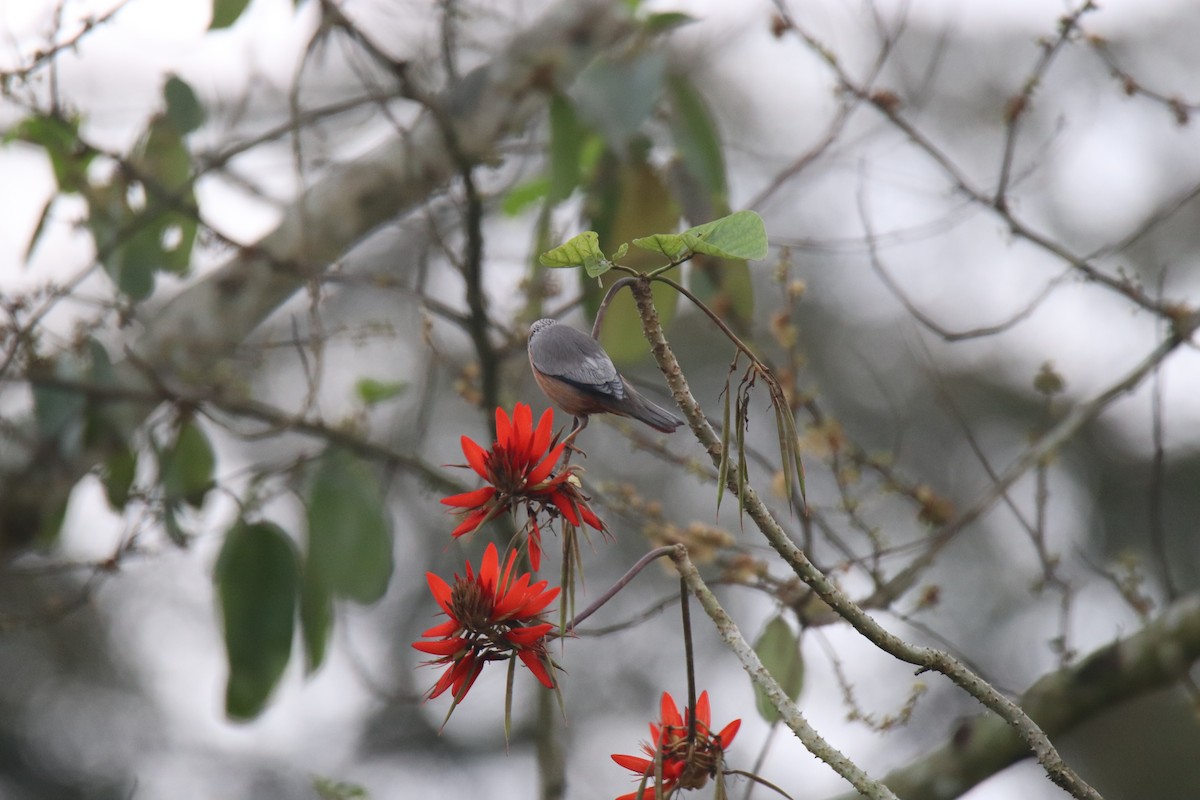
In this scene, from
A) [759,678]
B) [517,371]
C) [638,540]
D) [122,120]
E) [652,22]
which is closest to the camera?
[759,678]

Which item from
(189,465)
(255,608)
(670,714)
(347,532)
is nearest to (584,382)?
(670,714)

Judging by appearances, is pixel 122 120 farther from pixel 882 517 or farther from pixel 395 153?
pixel 882 517

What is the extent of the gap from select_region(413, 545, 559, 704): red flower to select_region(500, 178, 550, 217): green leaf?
188 centimetres

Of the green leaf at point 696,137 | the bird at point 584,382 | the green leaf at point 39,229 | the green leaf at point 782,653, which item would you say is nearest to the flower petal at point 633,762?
the bird at point 584,382

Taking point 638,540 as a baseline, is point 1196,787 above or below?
below

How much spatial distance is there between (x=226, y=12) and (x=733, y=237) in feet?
4.72

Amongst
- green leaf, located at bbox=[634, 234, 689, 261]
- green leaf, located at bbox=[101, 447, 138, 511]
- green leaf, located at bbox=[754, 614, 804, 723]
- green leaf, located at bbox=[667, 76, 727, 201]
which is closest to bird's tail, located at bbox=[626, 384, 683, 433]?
green leaf, located at bbox=[634, 234, 689, 261]

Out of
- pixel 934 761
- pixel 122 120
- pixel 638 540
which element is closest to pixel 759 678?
pixel 934 761

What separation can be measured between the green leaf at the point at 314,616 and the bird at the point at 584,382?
53.0 inches

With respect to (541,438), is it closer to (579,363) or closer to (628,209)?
(579,363)

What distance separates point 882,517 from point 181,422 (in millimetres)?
2621

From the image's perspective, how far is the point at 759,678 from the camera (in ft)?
2.33

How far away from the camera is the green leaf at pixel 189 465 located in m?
2.17

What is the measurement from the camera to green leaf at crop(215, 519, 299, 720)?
1933 millimetres
